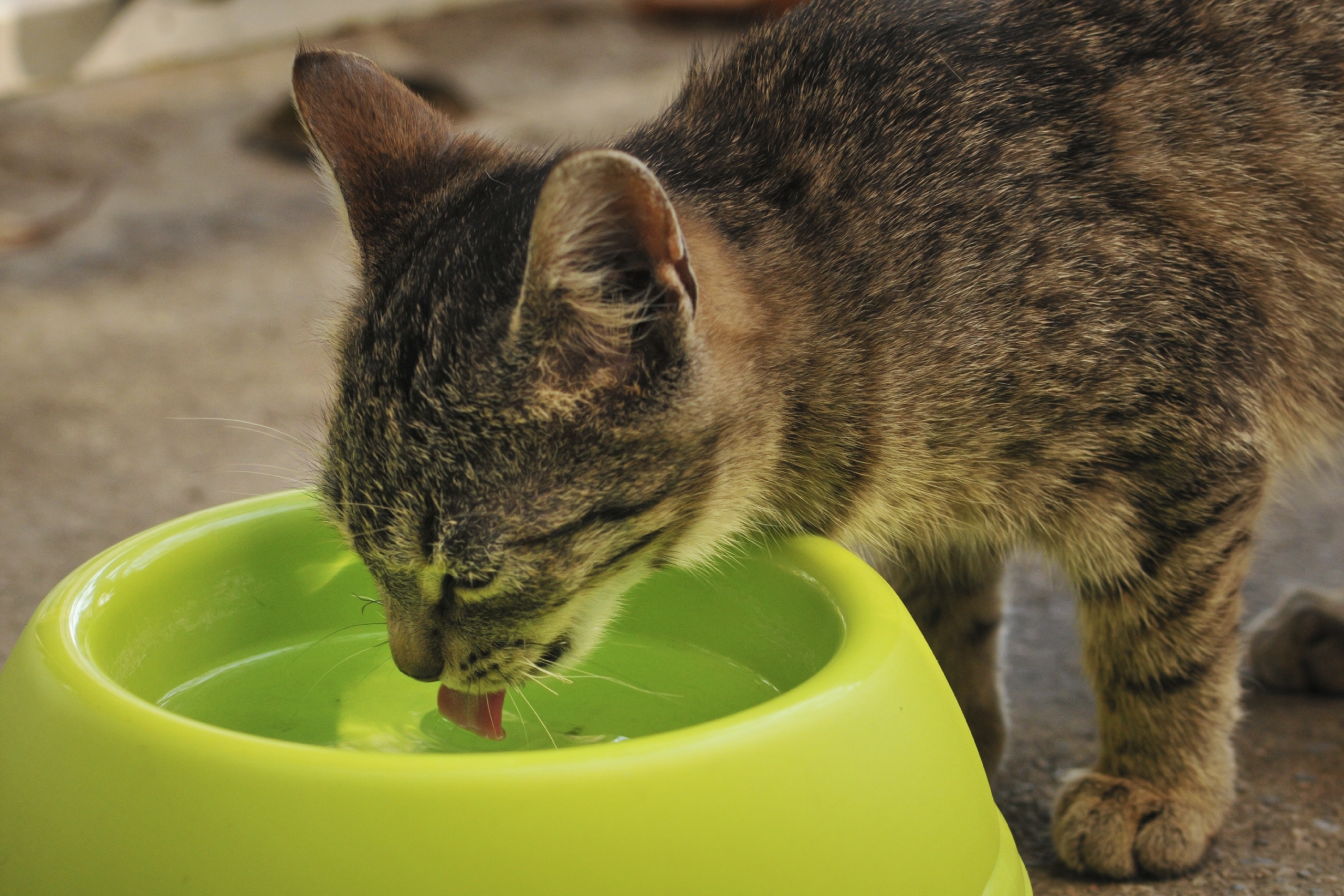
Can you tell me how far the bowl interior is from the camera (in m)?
1.76

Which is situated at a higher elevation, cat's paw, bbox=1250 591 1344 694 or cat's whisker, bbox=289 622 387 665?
cat's whisker, bbox=289 622 387 665

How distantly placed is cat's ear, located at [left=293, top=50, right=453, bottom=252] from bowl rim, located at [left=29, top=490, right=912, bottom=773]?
408 millimetres

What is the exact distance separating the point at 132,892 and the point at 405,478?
54 cm

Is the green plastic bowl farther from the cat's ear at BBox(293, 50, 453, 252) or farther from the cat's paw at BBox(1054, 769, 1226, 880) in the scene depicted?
the cat's ear at BBox(293, 50, 453, 252)

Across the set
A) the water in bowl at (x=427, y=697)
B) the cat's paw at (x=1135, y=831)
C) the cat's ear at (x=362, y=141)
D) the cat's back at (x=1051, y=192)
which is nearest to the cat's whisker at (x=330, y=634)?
the water in bowl at (x=427, y=697)

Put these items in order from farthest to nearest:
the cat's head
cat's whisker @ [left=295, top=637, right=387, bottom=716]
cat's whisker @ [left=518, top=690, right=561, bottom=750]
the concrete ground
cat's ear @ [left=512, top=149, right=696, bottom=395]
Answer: the concrete ground, cat's whisker @ [left=295, top=637, right=387, bottom=716], cat's whisker @ [left=518, top=690, right=561, bottom=750], the cat's head, cat's ear @ [left=512, top=149, right=696, bottom=395]

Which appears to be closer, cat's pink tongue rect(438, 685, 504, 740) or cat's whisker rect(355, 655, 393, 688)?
cat's pink tongue rect(438, 685, 504, 740)

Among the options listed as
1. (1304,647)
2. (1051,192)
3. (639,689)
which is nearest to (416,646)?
(639,689)

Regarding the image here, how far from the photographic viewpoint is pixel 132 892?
1.25 meters

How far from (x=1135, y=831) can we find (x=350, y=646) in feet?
3.97

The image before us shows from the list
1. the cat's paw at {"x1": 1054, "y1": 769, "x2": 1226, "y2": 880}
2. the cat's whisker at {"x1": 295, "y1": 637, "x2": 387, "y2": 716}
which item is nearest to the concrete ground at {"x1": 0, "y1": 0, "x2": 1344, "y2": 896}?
the cat's paw at {"x1": 1054, "y1": 769, "x2": 1226, "y2": 880}

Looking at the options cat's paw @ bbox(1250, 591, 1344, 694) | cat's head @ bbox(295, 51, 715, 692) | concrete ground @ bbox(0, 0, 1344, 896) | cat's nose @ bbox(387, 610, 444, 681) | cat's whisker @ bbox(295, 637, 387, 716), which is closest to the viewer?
cat's head @ bbox(295, 51, 715, 692)

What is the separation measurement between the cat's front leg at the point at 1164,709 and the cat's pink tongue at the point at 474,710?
88cm

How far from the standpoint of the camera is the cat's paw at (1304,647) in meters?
2.47
